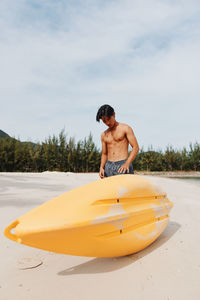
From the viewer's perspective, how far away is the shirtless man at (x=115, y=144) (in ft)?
8.54

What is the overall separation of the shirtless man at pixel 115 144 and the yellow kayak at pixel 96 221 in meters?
0.55

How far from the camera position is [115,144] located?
2818 mm

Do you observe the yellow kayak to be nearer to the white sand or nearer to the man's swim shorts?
the white sand

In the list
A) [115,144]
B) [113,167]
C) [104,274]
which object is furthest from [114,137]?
[104,274]

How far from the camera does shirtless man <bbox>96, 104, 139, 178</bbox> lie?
2.60 m

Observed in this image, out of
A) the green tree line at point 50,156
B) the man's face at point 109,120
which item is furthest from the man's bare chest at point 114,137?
A: the green tree line at point 50,156

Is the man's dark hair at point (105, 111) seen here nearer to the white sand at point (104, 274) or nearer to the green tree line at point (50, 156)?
the white sand at point (104, 274)

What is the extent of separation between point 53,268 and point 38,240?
1.68ft

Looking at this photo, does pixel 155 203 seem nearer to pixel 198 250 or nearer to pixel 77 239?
pixel 198 250

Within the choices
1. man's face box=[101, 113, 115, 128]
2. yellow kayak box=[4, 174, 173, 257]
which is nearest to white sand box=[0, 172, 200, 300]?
yellow kayak box=[4, 174, 173, 257]

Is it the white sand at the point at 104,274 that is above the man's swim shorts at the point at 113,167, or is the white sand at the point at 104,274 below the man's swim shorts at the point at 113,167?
below

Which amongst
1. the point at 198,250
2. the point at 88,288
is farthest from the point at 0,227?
the point at 198,250

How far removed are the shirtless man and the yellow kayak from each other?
549 millimetres

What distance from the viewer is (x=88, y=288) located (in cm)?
155
